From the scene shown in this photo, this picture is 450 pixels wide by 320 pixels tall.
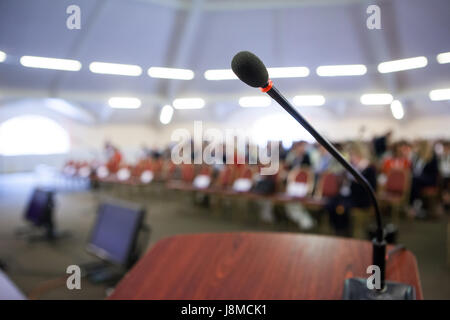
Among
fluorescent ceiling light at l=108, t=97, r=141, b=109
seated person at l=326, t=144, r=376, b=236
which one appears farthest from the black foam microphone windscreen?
fluorescent ceiling light at l=108, t=97, r=141, b=109

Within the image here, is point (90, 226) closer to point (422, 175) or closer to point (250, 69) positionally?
point (250, 69)

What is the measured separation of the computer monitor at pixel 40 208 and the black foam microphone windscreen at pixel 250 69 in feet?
11.6

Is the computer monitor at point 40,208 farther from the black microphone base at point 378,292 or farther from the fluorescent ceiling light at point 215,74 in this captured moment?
the black microphone base at point 378,292

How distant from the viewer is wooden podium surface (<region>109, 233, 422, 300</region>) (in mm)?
703

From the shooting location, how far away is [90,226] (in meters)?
4.23

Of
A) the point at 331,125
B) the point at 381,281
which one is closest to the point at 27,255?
the point at 381,281

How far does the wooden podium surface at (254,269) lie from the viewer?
70 cm

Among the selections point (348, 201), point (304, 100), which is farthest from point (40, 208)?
point (348, 201)

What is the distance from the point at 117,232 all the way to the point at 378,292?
1.43 meters

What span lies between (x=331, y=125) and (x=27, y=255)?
10553 millimetres

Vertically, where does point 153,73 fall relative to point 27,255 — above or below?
above

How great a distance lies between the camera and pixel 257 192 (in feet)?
13.7

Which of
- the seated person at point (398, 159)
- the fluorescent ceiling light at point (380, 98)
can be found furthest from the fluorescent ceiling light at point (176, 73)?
the seated person at point (398, 159)

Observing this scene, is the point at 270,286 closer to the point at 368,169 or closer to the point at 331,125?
the point at 368,169
